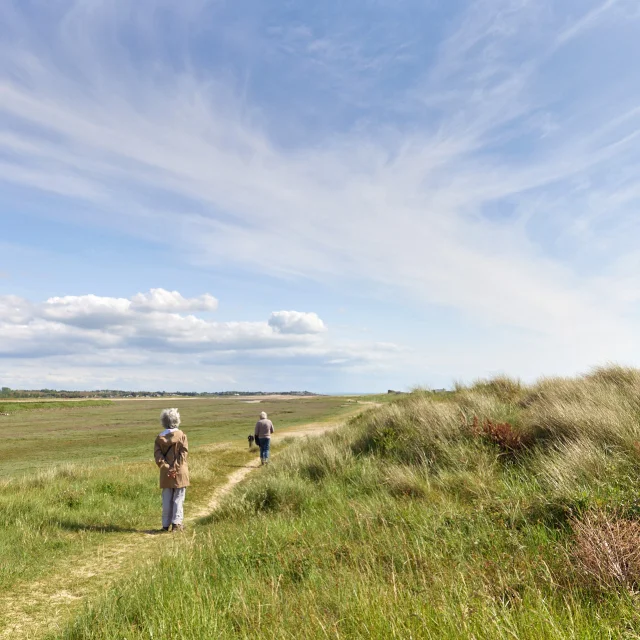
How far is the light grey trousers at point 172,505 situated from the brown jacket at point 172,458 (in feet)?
0.73

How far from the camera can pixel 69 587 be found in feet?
21.2

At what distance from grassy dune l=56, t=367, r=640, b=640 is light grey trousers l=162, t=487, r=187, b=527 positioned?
37.2 inches

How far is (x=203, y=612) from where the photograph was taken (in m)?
4.06

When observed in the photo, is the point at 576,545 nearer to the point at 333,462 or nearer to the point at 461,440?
the point at 461,440

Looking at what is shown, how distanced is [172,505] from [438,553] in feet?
23.3

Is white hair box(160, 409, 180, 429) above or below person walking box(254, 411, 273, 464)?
above

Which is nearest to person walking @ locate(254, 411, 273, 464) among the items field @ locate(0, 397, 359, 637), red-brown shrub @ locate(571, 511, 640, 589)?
field @ locate(0, 397, 359, 637)

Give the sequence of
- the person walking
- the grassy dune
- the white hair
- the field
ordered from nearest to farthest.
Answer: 1. the grassy dune
2. the field
3. the white hair
4. the person walking

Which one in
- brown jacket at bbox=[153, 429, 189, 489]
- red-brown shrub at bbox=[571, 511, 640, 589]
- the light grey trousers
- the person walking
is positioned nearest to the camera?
red-brown shrub at bbox=[571, 511, 640, 589]

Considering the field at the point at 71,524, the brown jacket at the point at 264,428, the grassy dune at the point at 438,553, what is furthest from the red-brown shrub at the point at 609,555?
the brown jacket at the point at 264,428

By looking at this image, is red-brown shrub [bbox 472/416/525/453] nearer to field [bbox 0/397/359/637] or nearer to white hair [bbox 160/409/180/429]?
white hair [bbox 160/409/180/429]

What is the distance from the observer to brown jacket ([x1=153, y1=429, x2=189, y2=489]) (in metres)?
9.48

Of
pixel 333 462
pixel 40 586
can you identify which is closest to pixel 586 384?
pixel 333 462

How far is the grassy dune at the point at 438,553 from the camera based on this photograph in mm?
3299
